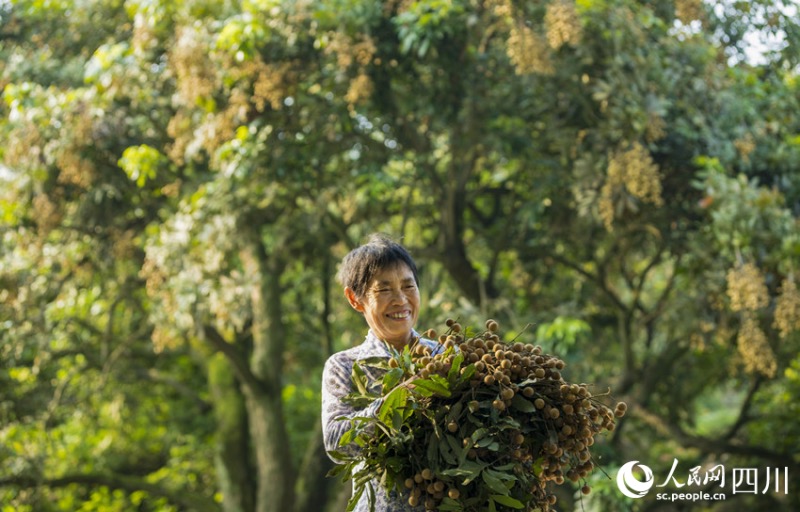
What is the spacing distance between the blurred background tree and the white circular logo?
0.11 m

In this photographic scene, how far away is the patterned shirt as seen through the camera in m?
2.54

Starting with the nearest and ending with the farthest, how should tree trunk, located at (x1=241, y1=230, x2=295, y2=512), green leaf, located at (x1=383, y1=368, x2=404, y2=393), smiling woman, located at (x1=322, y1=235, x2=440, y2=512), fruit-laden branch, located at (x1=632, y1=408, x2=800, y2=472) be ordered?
green leaf, located at (x1=383, y1=368, x2=404, y2=393)
smiling woman, located at (x1=322, y1=235, x2=440, y2=512)
fruit-laden branch, located at (x1=632, y1=408, x2=800, y2=472)
tree trunk, located at (x1=241, y1=230, x2=295, y2=512)

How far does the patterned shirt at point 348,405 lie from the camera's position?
2541 millimetres

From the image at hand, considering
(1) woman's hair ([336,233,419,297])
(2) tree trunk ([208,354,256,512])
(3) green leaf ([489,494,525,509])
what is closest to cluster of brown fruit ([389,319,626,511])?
(3) green leaf ([489,494,525,509])

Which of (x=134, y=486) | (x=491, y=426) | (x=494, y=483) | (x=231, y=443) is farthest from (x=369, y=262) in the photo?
(x=134, y=486)

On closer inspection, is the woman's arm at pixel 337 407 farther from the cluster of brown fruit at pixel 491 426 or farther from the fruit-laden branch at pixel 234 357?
the fruit-laden branch at pixel 234 357

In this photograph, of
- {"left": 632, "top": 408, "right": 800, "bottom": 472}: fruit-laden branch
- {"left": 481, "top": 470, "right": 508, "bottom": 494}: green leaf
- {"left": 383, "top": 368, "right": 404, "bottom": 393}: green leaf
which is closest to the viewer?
{"left": 481, "top": 470, "right": 508, "bottom": 494}: green leaf

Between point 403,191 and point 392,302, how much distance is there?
540 centimetres

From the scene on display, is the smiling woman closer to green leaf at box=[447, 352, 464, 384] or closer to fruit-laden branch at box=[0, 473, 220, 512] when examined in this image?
green leaf at box=[447, 352, 464, 384]

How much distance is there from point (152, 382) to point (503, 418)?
8.50 m

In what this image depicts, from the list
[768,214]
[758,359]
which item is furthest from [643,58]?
[758,359]

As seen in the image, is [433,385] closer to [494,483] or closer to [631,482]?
[494,483]

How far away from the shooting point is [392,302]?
2793 millimetres

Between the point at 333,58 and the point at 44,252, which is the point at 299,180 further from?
the point at 44,252
